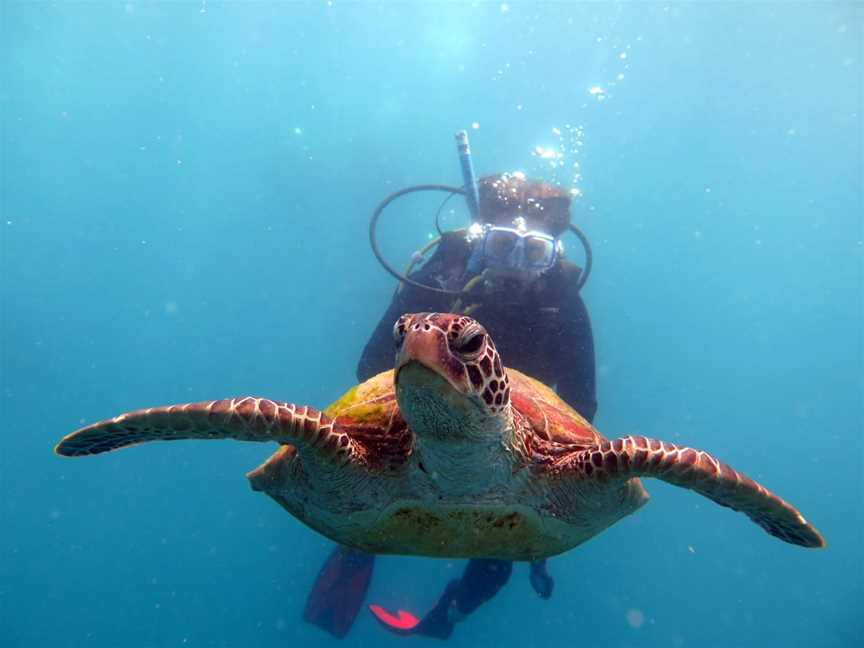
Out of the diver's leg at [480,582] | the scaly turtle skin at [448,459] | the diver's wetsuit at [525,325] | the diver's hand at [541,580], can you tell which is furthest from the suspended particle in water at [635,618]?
the scaly turtle skin at [448,459]

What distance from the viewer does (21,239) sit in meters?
57.5

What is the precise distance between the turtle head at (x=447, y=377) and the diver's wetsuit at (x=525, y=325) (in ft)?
13.3

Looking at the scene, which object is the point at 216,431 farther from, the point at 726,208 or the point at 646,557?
the point at 726,208

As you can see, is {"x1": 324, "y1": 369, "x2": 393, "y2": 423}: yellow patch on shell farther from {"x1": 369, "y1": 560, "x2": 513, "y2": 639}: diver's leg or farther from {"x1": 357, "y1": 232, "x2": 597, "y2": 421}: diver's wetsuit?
{"x1": 369, "y1": 560, "x2": 513, "y2": 639}: diver's leg

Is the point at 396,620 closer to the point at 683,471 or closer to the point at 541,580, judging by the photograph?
the point at 541,580

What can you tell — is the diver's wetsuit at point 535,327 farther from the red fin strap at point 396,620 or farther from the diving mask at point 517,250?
the red fin strap at point 396,620

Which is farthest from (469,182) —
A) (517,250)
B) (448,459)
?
(448,459)

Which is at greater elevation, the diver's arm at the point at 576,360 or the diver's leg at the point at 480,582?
the diver's arm at the point at 576,360

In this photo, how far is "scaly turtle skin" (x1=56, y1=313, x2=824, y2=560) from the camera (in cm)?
205

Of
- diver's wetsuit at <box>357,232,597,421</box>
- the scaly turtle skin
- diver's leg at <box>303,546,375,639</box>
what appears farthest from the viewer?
diver's leg at <box>303,546,375,639</box>

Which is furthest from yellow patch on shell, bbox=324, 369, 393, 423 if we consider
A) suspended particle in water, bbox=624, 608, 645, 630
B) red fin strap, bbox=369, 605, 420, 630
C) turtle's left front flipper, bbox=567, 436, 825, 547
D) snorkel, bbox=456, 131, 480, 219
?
suspended particle in water, bbox=624, 608, 645, 630

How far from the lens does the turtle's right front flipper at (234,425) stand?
244 cm

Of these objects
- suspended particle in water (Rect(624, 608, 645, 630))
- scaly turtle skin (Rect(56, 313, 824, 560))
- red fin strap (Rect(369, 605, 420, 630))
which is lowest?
suspended particle in water (Rect(624, 608, 645, 630))

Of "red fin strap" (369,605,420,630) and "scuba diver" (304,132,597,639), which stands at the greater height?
"scuba diver" (304,132,597,639)
